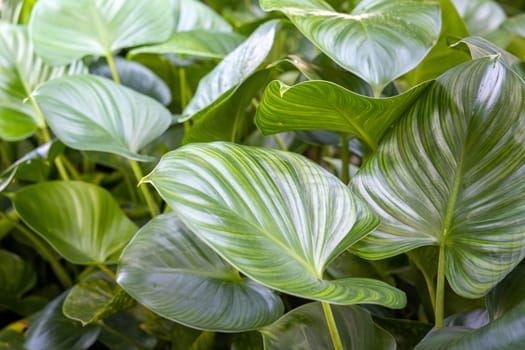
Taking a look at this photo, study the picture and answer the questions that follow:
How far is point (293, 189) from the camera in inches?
18.2

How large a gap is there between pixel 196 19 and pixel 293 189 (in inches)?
22.3

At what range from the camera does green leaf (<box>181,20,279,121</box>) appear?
596 mm

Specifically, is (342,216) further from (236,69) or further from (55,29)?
(55,29)

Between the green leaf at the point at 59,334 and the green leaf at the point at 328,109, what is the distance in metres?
0.33

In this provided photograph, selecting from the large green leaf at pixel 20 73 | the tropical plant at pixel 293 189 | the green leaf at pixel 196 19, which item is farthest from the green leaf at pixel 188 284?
the green leaf at pixel 196 19

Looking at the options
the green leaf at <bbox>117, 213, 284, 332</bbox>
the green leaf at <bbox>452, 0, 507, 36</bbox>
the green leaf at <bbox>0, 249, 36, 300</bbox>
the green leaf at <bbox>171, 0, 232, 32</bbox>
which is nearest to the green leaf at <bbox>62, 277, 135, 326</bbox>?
the green leaf at <bbox>117, 213, 284, 332</bbox>

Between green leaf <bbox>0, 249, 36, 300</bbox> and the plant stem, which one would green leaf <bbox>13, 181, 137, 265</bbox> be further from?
the plant stem

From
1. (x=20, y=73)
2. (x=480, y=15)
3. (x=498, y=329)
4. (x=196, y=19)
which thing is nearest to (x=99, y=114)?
(x=20, y=73)

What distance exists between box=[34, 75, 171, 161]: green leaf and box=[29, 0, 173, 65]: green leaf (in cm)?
13

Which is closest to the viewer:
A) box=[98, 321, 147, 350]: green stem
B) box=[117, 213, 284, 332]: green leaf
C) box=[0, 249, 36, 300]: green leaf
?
box=[117, 213, 284, 332]: green leaf

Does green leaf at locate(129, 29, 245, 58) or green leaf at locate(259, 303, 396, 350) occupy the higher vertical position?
green leaf at locate(129, 29, 245, 58)

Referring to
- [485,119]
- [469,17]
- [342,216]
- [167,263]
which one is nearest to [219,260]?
[167,263]

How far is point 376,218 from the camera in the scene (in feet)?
1.51

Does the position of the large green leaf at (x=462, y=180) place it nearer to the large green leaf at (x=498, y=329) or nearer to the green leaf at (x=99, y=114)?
the large green leaf at (x=498, y=329)
